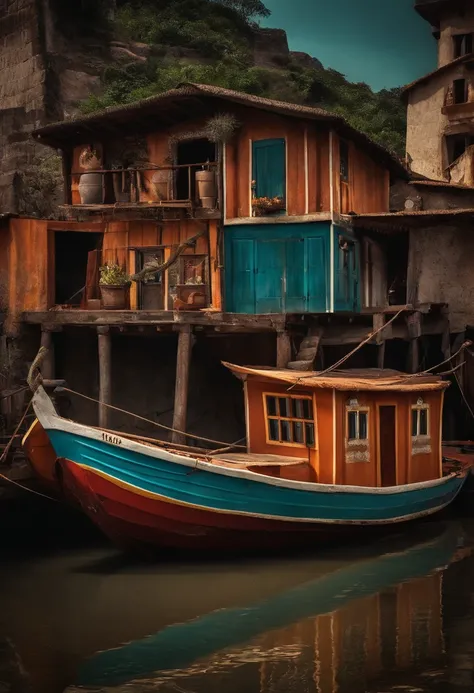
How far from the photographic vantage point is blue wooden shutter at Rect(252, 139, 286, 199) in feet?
67.2

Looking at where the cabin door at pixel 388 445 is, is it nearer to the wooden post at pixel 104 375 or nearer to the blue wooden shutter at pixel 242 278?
the blue wooden shutter at pixel 242 278

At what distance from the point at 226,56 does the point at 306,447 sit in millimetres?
30126

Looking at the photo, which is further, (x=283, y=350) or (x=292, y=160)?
(x=292, y=160)

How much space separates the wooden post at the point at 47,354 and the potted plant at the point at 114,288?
5.10 feet

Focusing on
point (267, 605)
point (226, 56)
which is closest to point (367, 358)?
point (267, 605)

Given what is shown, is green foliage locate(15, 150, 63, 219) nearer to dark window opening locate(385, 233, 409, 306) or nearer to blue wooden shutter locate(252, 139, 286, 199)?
blue wooden shutter locate(252, 139, 286, 199)

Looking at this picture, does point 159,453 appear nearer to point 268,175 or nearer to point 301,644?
point 301,644

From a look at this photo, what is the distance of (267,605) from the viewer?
13.8 meters

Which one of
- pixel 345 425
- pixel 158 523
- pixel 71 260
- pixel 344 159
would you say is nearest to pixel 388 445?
pixel 345 425

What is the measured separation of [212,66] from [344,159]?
20692 millimetres

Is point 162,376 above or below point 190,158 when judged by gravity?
below

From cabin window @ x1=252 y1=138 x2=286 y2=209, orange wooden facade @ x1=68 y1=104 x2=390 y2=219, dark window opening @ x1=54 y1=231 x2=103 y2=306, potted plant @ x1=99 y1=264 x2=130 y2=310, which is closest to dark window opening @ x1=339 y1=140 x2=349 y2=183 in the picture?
orange wooden facade @ x1=68 y1=104 x2=390 y2=219

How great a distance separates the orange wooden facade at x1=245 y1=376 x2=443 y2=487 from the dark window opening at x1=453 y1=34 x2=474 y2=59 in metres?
24.2

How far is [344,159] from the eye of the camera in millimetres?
21391
